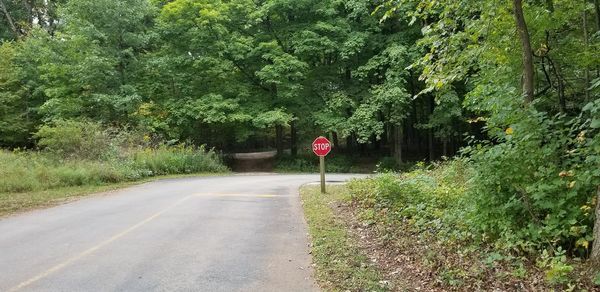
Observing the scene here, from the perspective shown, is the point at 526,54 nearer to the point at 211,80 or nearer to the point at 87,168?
the point at 87,168

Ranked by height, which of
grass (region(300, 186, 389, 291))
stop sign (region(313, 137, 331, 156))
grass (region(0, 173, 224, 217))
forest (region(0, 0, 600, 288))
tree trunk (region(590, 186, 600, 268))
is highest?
forest (region(0, 0, 600, 288))

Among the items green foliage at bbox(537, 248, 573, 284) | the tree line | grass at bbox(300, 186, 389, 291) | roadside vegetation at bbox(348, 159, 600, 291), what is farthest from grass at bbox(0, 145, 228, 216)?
green foliage at bbox(537, 248, 573, 284)

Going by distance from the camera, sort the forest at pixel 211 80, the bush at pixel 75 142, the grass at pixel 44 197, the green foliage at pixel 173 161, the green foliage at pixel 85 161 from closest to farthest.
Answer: the grass at pixel 44 197, the green foliage at pixel 85 161, the bush at pixel 75 142, the green foliage at pixel 173 161, the forest at pixel 211 80

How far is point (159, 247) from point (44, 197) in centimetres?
798

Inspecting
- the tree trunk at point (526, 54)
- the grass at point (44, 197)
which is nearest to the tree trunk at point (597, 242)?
the tree trunk at point (526, 54)

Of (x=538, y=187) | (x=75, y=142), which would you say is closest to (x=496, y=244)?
(x=538, y=187)

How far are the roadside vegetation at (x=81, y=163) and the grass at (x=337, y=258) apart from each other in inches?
317

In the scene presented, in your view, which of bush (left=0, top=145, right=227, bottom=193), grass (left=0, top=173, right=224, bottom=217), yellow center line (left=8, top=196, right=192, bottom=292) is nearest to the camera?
yellow center line (left=8, top=196, right=192, bottom=292)

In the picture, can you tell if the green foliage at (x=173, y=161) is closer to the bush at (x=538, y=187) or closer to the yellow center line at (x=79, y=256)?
the yellow center line at (x=79, y=256)

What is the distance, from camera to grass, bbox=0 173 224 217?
11.7 m

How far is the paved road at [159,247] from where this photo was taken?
5.62 metres

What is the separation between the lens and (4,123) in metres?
29.8

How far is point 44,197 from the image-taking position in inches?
525

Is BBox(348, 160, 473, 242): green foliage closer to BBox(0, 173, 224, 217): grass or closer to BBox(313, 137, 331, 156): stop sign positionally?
BBox(313, 137, 331, 156): stop sign
